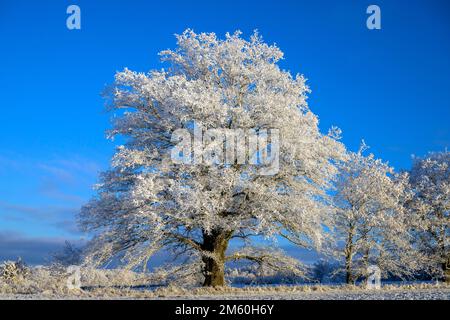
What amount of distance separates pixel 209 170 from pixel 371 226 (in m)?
14.2

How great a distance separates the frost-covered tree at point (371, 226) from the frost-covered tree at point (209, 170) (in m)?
7.74

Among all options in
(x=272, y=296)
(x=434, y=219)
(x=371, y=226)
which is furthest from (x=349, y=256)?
(x=272, y=296)

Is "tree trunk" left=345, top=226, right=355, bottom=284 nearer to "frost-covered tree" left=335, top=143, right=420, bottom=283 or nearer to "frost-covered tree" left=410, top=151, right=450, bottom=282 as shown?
"frost-covered tree" left=335, top=143, right=420, bottom=283

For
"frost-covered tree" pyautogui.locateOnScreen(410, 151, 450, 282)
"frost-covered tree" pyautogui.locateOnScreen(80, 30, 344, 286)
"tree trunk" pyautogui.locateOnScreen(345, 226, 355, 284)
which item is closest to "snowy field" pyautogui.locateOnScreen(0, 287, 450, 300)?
"frost-covered tree" pyautogui.locateOnScreen(80, 30, 344, 286)

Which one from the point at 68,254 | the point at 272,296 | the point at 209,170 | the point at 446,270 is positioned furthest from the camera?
the point at 446,270

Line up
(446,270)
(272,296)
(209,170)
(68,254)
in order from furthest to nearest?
1. (446,270)
2. (68,254)
3. (209,170)
4. (272,296)

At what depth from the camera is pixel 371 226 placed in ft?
104

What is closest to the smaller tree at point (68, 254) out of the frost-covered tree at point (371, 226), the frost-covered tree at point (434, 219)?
the frost-covered tree at point (371, 226)

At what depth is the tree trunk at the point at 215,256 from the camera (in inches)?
911

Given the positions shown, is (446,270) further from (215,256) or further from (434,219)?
(215,256)

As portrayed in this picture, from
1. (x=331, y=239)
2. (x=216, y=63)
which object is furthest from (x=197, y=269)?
(x=216, y=63)

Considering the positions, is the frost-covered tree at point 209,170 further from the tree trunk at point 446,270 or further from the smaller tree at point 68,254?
the tree trunk at point 446,270

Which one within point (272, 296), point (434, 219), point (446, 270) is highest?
point (434, 219)
